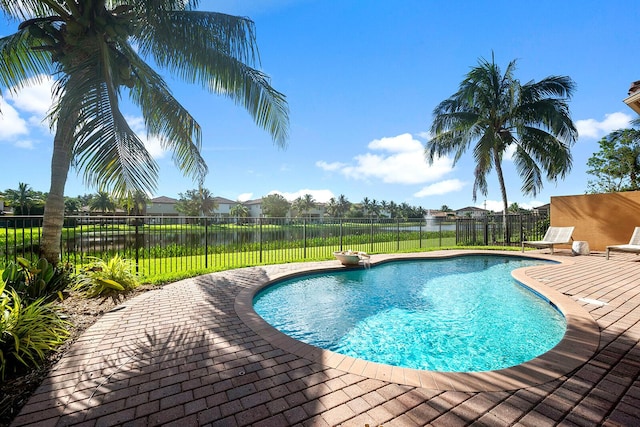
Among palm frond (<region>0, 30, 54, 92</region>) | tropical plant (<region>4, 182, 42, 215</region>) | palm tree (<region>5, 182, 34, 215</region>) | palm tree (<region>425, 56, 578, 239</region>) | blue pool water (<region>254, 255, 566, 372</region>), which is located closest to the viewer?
blue pool water (<region>254, 255, 566, 372</region>)

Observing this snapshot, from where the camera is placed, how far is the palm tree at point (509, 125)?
12812 millimetres

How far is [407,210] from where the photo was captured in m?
78.0

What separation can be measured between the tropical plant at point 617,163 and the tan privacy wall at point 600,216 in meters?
11.4

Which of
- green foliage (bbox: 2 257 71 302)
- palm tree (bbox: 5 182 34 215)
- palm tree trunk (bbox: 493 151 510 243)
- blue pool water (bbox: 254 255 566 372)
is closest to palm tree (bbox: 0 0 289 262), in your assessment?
green foliage (bbox: 2 257 71 302)

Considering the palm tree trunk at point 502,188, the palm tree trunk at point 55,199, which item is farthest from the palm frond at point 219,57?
the palm tree trunk at point 502,188

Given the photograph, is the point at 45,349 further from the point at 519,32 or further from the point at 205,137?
the point at 519,32

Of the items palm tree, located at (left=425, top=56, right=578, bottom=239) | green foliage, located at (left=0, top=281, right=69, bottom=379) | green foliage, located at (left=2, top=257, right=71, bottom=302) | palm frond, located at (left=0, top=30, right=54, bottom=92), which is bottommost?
green foliage, located at (left=0, top=281, right=69, bottom=379)

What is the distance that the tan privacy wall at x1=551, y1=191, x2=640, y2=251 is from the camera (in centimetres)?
1023

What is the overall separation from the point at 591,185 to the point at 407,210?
57.2 meters

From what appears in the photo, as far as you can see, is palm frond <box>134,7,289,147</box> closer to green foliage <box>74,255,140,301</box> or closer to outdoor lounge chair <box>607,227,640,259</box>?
green foliage <box>74,255,140,301</box>

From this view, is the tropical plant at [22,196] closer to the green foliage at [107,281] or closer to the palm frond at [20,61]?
the palm frond at [20,61]

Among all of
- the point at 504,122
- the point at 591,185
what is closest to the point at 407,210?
the point at 591,185

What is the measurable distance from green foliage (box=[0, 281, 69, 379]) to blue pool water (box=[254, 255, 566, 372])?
274cm

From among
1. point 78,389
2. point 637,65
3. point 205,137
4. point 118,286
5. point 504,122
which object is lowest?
point 78,389
